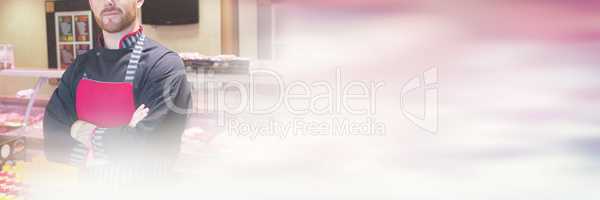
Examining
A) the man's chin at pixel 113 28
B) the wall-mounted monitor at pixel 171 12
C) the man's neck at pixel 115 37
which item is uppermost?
the wall-mounted monitor at pixel 171 12

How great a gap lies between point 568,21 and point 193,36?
121 cm

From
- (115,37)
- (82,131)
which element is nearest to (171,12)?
(115,37)

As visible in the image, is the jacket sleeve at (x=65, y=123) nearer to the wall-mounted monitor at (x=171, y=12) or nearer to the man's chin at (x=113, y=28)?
the man's chin at (x=113, y=28)

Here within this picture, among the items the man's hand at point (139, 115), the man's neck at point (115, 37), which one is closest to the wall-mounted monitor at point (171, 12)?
the man's neck at point (115, 37)

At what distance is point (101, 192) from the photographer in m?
1.04

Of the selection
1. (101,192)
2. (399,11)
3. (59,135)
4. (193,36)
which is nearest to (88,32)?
(193,36)

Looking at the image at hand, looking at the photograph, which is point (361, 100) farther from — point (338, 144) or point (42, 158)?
point (42, 158)

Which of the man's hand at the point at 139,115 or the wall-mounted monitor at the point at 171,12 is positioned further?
the wall-mounted monitor at the point at 171,12

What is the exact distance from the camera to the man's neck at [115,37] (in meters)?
0.96

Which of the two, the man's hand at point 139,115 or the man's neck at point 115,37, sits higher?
the man's neck at point 115,37

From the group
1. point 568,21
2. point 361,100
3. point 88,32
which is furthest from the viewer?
point 88,32

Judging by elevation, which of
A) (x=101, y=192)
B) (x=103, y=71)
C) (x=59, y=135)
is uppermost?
(x=103, y=71)

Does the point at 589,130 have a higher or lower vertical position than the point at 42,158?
higher

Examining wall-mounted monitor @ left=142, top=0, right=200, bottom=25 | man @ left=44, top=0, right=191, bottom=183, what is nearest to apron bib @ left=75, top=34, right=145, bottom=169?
man @ left=44, top=0, right=191, bottom=183
